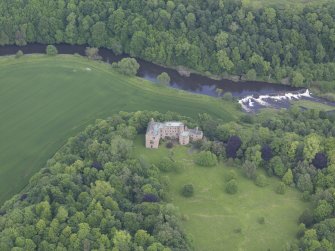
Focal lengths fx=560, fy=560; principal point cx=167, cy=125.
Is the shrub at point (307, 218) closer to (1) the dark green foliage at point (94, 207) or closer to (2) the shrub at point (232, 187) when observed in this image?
(2) the shrub at point (232, 187)

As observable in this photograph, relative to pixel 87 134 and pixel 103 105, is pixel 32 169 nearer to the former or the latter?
pixel 87 134

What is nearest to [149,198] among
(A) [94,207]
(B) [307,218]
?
(A) [94,207]

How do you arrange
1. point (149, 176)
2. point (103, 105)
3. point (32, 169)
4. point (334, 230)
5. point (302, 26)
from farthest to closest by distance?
point (302, 26) < point (103, 105) < point (32, 169) < point (149, 176) < point (334, 230)

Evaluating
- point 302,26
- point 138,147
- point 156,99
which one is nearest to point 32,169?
point 138,147

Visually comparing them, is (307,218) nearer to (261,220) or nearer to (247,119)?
(261,220)

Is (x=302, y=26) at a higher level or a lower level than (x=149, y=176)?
higher

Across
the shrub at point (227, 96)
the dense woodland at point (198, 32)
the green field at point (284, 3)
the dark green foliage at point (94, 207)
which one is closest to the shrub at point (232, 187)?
the dark green foliage at point (94, 207)
